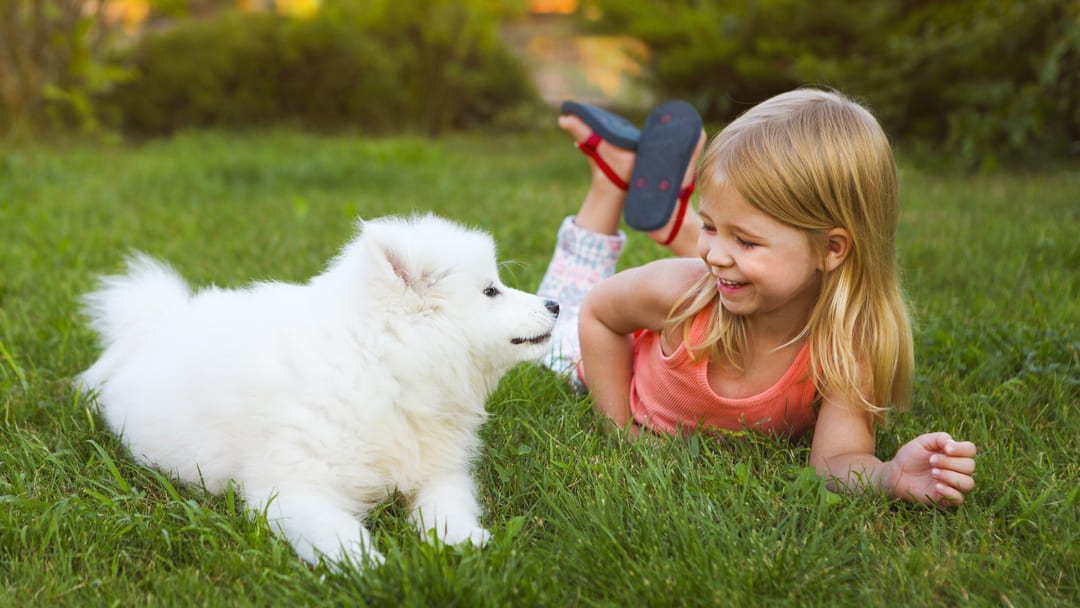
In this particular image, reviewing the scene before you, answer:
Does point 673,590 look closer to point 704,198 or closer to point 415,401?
point 415,401

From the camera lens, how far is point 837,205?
80.6 inches

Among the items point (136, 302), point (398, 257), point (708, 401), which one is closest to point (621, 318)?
point (708, 401)

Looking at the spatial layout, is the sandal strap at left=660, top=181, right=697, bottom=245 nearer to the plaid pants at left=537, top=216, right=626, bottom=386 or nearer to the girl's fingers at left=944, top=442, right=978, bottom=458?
the plaid pants at left=537, top=216, right=626, bottom=386

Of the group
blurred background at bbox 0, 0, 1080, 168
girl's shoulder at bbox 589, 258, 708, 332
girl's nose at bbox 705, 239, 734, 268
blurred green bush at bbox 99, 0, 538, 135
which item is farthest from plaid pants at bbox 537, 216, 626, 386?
blurred green bush at bbox 99, 0, 538, 135

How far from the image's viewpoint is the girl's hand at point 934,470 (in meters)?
1.83

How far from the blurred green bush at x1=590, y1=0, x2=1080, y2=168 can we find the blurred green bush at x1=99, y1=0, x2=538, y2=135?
2583mm

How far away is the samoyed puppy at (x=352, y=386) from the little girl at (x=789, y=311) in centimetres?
50

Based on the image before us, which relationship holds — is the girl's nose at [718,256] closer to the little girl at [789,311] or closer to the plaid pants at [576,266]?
the little girl at [789,311]

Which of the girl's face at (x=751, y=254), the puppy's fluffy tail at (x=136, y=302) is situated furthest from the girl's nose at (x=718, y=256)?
the puppy's fluffy tail at (x=136, y=302)

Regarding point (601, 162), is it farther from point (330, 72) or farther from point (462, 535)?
point (330, 72)

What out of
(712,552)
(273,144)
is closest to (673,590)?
(712,552)

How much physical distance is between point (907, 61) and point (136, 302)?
6.04m

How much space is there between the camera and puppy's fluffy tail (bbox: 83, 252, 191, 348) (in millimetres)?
2477

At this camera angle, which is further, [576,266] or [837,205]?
[576,266]
